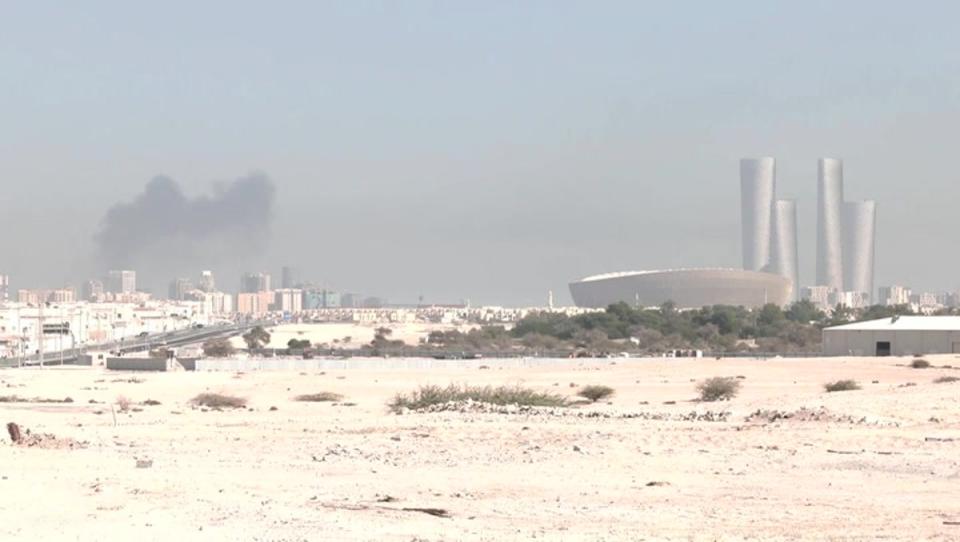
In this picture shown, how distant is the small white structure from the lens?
8888cm

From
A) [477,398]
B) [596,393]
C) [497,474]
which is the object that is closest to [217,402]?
[477,398]

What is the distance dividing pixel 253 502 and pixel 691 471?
6.48 m

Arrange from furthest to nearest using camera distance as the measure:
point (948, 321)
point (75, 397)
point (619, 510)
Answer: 1. point (948, 321)
2. point (75, 397)
3. point (619, 510)

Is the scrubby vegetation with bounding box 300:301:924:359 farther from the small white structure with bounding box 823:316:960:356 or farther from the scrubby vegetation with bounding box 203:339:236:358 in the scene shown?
the small white structure with bounding box 823:316:960:356

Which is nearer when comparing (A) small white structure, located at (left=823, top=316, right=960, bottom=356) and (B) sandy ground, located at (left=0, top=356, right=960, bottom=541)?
(B) sandy ground, located at (left=0, top=356, right=960, bottom=541)

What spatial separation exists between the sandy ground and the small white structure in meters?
53.1

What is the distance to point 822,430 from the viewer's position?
2723 centimetres

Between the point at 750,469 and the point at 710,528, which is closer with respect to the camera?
the point at 710,528

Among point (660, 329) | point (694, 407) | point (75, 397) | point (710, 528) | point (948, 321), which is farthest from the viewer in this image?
point (660, 329)

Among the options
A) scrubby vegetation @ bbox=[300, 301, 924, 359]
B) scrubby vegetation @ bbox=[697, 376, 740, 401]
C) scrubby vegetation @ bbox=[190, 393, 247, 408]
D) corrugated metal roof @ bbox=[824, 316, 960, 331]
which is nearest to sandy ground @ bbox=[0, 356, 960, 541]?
scrubby vegetation @ bbox=[190, 393, 247, 408]

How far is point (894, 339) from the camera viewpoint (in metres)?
90.2

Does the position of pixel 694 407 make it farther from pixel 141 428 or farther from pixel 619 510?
pixel 619 510

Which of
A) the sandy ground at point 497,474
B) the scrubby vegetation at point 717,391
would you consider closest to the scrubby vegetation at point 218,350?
the scrubby vegetation at point 717,391

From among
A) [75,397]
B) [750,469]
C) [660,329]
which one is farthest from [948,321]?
[750,469]
